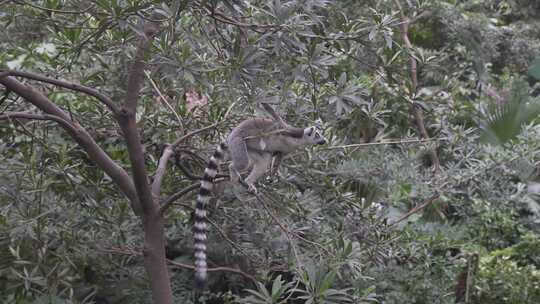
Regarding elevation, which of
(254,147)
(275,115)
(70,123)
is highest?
(70,123)

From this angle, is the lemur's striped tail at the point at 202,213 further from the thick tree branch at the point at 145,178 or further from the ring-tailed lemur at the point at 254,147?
the thick tree branch at the point at 145,178

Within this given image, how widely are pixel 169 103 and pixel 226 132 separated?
0.42 metres

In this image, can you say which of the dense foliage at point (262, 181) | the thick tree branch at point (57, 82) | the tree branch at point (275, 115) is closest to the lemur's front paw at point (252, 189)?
the dense foliage at point (262, 181)

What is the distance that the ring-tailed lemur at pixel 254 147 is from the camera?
3.48m

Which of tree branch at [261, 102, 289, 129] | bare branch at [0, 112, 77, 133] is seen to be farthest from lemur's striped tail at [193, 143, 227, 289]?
bare branch at [0, 112, 77, 133]

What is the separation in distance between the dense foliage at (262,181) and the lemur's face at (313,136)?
4.0 inches

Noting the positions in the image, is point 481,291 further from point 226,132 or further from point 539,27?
point 539,27

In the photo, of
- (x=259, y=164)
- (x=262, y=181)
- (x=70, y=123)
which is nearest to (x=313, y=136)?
(x=259, y=164)

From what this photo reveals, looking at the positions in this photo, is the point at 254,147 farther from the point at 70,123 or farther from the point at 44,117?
the point at 44,117

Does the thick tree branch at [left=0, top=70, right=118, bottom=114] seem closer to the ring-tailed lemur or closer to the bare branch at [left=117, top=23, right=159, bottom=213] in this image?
the bare branch at [left=117, top=23, right=159, bottom=213]

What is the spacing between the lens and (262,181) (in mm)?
3984

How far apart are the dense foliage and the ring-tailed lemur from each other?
11cm

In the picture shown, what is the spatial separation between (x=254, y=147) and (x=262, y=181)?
0.26 m

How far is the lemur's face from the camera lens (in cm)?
366
